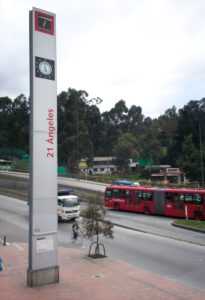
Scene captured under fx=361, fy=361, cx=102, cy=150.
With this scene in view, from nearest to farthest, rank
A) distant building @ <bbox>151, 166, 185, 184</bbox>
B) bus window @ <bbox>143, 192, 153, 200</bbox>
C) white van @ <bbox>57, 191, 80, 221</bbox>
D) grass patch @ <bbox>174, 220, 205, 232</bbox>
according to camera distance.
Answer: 1. grass patch @ <bbox>174, 220, 205, 232</bbox>
2. white van @ <bbox>57, 191, 80, 221</bbox>
3. bus window @ <bbox>143, 192, 153, 200</bbox>
4. distant building @ <bbox>151, 166, 185, 184</bbox>

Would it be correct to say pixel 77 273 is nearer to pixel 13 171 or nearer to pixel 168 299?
pixel 168 299

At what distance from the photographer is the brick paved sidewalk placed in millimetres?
10977

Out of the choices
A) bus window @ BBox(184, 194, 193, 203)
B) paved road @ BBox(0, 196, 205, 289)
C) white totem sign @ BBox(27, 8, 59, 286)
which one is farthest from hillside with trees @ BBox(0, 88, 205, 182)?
white totem sign @ BBox(27, 8, 59, 286)

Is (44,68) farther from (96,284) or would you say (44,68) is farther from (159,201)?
(159,201)

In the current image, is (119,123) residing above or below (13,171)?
above

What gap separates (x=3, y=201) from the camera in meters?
42.6

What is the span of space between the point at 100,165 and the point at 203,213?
7920 cm

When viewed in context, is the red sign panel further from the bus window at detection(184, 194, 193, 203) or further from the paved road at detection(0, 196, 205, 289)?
the bus window at detection(184, 194, 193, 203)

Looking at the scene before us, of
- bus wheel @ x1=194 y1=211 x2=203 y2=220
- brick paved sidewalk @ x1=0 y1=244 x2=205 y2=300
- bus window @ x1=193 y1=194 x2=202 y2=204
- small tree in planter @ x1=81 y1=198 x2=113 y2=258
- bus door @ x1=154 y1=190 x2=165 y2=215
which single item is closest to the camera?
brick paved sidewalk @ x1=0 y1=244 x2=205 y2=300

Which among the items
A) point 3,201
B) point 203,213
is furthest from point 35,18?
point 3,201

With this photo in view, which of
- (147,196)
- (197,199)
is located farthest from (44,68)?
(147,196)

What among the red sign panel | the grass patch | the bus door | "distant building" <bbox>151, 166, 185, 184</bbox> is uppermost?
the red sign panel

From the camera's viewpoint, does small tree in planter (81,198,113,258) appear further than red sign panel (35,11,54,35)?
Yes

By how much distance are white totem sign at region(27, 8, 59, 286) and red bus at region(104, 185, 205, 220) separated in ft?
63.0
